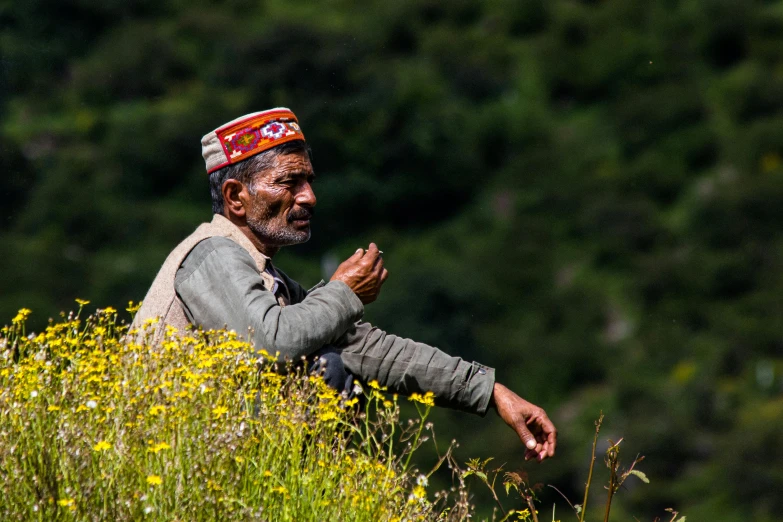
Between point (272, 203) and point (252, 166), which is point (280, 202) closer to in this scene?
point (272, 203)

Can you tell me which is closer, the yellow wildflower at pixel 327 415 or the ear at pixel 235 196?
the yellow wildflower at pixel 327 415

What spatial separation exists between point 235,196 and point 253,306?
2.60 ft

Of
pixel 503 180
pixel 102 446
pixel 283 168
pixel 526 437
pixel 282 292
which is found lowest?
pixel 102 446

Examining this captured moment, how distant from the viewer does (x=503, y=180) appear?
90.8 metres

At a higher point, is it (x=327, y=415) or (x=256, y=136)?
(x=256, y=136)

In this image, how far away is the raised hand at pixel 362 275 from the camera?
180 inches

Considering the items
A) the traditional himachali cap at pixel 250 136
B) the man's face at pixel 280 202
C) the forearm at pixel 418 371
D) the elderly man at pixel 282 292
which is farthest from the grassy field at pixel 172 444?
the traditional himachali cap at pixel 250 136

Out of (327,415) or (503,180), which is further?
(503,180)

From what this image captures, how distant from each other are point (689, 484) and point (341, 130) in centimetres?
3316

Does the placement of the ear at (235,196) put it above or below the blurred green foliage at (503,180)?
below

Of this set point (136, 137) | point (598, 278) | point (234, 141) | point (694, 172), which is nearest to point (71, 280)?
point (136, 137)

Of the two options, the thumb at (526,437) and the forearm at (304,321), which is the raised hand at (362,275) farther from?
the thumb at (526,437)

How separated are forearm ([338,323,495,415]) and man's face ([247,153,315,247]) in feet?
1.44

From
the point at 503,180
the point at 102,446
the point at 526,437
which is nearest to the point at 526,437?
the point at 526,437
